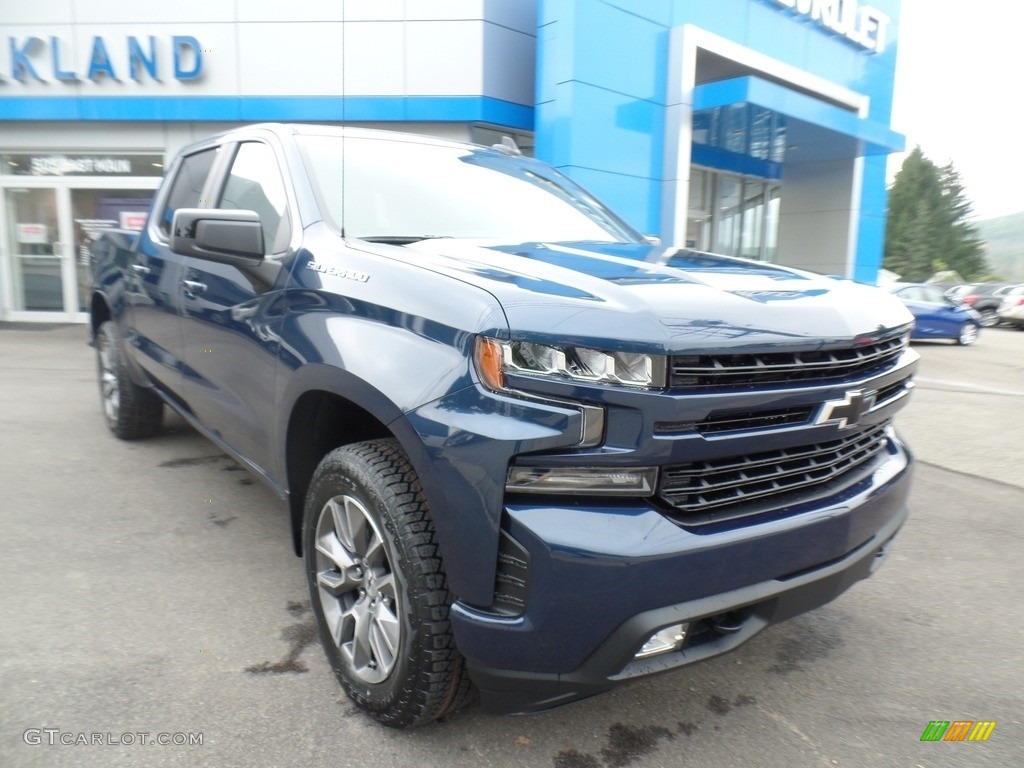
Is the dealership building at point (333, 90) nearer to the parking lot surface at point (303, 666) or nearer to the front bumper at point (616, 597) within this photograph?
the parking lot surface at point (303, 666)

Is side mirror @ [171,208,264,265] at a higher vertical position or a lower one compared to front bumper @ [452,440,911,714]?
higher

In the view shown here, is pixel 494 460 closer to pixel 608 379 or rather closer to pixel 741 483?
pixel 608 379

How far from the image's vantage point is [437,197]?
2902 mm

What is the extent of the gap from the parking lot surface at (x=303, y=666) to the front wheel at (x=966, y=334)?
13.0 metres

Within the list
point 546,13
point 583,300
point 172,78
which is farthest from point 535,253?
point 172,78

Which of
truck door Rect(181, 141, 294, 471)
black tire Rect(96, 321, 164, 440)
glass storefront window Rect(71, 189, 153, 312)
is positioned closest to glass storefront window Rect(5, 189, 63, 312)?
glass storefront window Rect(71, 189, 153, 312)

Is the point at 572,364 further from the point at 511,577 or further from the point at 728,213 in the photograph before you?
the point at 728,213

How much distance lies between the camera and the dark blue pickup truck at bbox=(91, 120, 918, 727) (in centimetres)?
166

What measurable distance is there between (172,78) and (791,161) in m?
13.1

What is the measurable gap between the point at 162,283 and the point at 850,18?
16.1 metres

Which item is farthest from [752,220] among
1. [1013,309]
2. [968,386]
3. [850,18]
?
[968,386]

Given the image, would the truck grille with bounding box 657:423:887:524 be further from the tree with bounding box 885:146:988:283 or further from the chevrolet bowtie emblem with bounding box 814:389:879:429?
the tree with bounding box 885:146:988:283

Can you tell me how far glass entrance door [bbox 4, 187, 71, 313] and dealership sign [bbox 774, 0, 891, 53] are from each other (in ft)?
42.8

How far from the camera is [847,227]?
16625 mm
